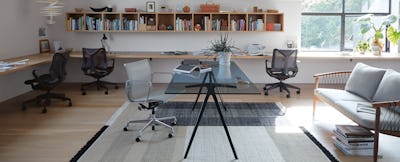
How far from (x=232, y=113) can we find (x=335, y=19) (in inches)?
153

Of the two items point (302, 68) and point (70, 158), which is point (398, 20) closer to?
point (302, 68)

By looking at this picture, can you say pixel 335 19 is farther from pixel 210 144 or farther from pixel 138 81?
pixel 138 81

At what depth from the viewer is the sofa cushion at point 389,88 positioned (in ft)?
13.9

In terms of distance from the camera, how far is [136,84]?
4641 millimetres

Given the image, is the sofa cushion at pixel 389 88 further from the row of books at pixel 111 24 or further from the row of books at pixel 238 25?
the row of books at pixel 111 24

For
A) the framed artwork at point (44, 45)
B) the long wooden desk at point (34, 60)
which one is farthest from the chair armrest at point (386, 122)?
the framed artwork at point (44, 45)

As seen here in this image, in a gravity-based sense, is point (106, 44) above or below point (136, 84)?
above

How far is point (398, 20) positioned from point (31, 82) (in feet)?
22.8

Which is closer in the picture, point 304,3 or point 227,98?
point 227,98

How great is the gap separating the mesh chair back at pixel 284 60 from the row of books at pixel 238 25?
104 centimetres

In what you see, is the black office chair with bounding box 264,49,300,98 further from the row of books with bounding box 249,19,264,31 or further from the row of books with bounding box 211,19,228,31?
the row of books with bounding box 211,19,228,31

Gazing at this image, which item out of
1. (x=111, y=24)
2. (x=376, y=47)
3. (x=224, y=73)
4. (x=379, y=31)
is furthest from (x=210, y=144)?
(x=379, y=31)

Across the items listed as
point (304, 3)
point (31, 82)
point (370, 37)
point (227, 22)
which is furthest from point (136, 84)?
point (370, 37)

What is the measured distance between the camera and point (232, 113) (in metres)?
5.75
